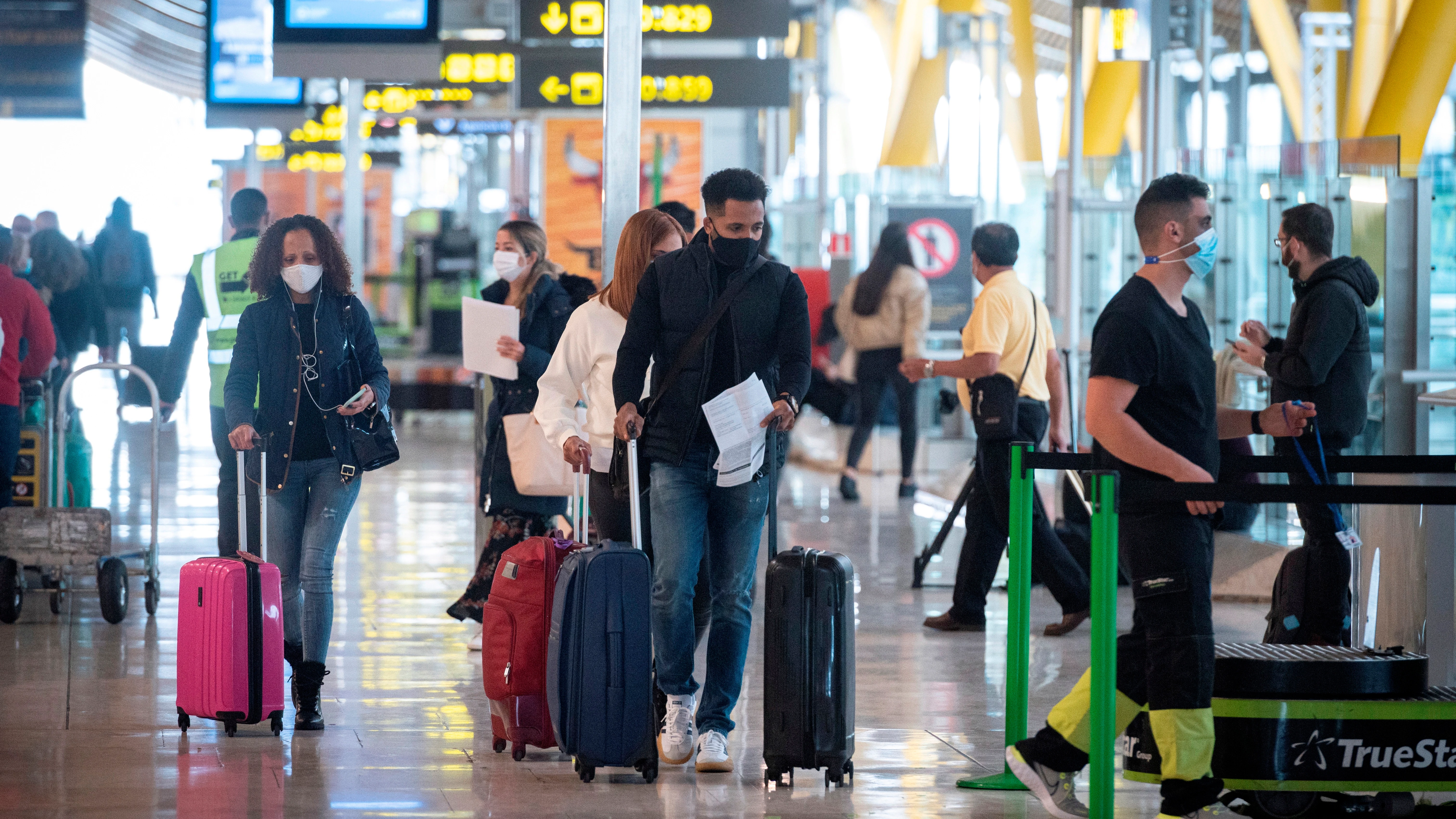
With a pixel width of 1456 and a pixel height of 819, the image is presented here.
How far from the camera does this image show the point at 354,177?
17172 mm

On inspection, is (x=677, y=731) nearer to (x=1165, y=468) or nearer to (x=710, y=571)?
(x=710, y=571)

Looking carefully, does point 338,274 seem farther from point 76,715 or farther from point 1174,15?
point 1174,15

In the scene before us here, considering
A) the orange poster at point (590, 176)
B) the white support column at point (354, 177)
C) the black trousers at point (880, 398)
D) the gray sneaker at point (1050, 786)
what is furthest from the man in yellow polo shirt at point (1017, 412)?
the white support column at point (354, 177)

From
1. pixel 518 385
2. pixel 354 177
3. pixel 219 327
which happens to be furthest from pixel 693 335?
pixel 354 177

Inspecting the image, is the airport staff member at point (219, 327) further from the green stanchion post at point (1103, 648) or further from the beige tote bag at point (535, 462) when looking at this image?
the green stanchion post at point (1103, 648)

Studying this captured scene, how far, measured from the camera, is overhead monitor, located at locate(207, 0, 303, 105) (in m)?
13.2

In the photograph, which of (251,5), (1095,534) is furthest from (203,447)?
(1095,534)

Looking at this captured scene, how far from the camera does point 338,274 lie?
559 centimetres

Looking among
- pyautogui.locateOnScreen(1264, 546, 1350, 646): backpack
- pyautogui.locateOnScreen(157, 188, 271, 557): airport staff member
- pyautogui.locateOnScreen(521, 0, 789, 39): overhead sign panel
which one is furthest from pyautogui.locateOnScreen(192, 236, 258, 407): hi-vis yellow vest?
pyautogui.locateOnScreen(521, 0, 789, 39): overhead sign panel

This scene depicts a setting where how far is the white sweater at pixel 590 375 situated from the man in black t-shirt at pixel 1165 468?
1608mm

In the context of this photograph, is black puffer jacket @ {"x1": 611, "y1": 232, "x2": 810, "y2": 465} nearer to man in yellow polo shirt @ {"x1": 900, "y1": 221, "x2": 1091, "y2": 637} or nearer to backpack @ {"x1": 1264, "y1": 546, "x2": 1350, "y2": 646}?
backpack @ {"x1": 1264, "y1": 546, "x2": 1350, "y2": 646}

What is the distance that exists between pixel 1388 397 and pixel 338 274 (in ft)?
16.5

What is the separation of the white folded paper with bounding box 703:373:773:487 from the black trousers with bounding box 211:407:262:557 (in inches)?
95.6

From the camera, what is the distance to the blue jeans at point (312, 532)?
5.45 meters
